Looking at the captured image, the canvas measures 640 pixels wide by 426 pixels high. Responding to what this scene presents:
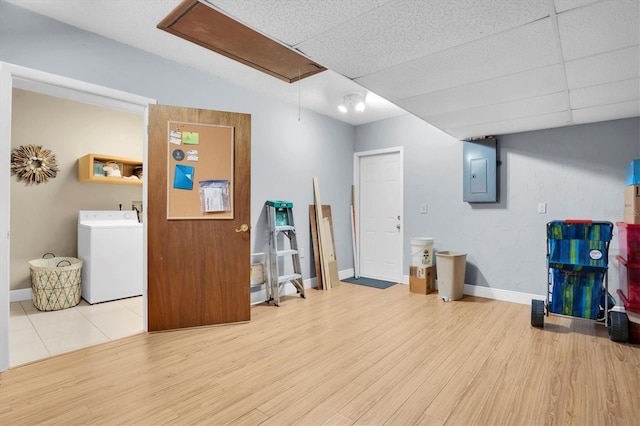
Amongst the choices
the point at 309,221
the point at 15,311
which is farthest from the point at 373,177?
the point at 15,311

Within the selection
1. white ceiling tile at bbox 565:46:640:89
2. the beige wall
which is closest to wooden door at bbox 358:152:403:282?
white ceiling tile at bbox 565:46:640:89

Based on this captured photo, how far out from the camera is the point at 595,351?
8.52 ft

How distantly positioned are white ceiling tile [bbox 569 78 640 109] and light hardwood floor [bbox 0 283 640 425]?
2.11 m

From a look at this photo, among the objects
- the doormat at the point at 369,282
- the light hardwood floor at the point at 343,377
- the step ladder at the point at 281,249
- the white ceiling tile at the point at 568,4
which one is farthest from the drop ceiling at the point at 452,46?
the doormat at the point at 369,282

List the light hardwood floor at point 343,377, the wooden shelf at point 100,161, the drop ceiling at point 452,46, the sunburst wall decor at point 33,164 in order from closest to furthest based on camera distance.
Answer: the drop ceiling at point 452,46, the light hardwood floor at point 343,377, the sunburst wall decor at point 33,164, the wooden shelf at point 100,161

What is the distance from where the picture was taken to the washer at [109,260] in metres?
3.96

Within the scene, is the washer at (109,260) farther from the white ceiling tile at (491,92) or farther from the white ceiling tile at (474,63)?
the white ceiling tile at (491,92)

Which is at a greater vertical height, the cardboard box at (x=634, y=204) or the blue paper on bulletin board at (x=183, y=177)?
the blue paper on bulletin board at (x=183, y=177)

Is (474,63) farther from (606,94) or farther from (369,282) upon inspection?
(369,282)

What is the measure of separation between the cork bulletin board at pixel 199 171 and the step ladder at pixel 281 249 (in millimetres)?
851

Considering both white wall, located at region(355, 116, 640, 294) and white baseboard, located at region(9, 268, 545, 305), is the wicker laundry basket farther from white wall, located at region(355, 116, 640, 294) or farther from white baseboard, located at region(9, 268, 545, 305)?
white wall, located at region(355, 116, 640, 294)

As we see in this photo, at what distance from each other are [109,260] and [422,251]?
13.4 feet

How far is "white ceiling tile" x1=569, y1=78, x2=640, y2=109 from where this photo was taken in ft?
8.22

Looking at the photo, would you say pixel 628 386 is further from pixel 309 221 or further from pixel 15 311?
pixel 15 311
